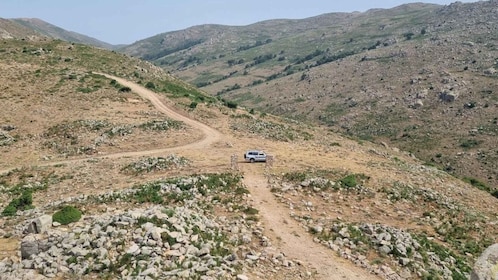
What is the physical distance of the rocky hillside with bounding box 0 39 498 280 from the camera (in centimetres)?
1933

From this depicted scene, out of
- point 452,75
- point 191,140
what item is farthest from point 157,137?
point 452,75

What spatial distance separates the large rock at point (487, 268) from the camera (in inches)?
469

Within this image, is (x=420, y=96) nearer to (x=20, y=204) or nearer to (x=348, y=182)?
(x=348, y=182)

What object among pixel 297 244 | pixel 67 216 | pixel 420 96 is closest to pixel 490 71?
pixel 420 96

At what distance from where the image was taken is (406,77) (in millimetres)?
118438

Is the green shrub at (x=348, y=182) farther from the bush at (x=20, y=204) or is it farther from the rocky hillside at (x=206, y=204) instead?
the bush at (x=20, y=204)

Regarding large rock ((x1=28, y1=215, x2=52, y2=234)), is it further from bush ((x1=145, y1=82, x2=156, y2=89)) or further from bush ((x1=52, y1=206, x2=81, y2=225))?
bush ((x1=145, y1=82, x2=156, y2=89))

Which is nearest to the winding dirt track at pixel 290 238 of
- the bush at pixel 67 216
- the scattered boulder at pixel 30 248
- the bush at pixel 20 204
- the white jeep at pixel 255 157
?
the white jeep at pixel 255 157

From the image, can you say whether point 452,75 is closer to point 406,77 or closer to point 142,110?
point 406,77

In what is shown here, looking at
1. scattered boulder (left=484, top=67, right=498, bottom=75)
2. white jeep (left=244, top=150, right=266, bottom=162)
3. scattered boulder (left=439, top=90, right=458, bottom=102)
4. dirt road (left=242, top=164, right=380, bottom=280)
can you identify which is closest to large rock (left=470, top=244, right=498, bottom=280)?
dirt road (left=242, top=164, right=380, bottom=280)

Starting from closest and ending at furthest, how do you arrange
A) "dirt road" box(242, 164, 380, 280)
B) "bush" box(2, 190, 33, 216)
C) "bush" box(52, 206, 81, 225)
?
1. "dirt road" box(242, 164, 380, 280)
2. "bush" box(52, 206, 81, 225)
3. "bush" box(2, 190, 33, 216)

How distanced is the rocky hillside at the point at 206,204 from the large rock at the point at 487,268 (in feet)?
30.5

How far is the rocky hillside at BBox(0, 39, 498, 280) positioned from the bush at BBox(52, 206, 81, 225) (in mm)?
85

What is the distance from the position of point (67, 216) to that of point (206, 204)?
874cm
